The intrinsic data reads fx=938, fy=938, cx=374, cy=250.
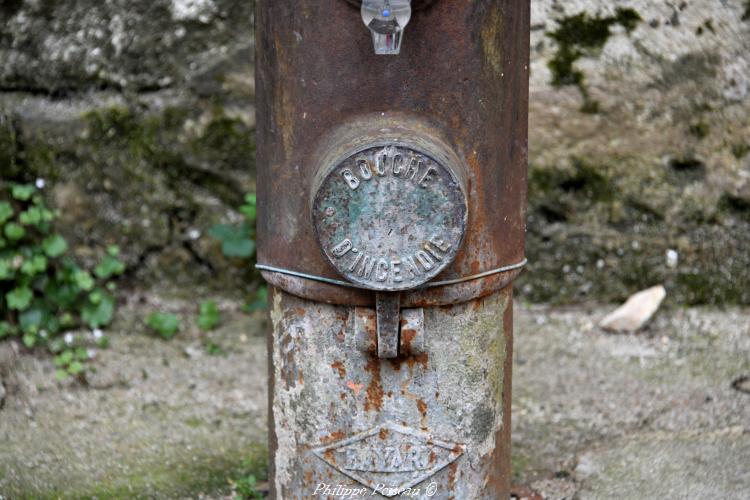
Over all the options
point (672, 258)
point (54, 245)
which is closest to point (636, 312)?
point (672, 258)

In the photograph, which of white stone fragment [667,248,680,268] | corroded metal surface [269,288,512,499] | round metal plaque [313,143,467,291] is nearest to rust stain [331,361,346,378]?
corroded metal surface [269,288,512,499]

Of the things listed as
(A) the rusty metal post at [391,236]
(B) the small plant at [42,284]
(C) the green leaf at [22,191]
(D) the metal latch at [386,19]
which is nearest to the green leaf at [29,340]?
(B) the small plant at [42,284]

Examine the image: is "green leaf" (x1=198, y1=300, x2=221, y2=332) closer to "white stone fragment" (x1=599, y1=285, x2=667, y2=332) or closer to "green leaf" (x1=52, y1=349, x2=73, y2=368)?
"green leaf" (x1=52, y1=349, x2=73, y2=368)

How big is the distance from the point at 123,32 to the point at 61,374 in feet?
3.08

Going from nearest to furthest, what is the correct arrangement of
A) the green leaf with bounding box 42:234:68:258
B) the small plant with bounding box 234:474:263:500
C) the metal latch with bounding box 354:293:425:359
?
the metal latch with bounding box 354:293:425:359 → the small plant with bounding box 234:474:263:500 → the green leaf with bounding box 42:234:68:258

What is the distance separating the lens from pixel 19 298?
256cm

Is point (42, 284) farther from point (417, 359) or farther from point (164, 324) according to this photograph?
point (417, 359)

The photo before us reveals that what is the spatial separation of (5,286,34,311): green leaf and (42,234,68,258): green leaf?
0.12 m

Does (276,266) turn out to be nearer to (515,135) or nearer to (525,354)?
(515,135)

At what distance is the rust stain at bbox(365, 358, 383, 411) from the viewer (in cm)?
160

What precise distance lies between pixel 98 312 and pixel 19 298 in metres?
0.22

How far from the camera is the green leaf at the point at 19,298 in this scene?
255 cm

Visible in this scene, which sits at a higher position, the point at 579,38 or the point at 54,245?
the point at 579,38

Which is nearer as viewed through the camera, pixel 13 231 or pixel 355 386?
pixel 355 386
